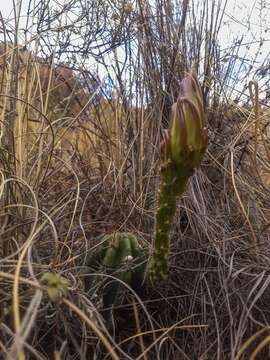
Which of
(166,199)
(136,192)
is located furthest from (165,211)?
(136,192)

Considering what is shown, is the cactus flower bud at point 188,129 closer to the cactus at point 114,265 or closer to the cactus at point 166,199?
the cactus at point 166,199

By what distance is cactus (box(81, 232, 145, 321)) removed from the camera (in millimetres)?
1175

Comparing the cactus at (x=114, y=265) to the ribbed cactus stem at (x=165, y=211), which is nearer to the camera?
the ribbed cactus stem at (x=165, y=211)

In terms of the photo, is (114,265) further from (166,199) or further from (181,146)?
(181,146)

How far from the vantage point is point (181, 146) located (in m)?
0.97

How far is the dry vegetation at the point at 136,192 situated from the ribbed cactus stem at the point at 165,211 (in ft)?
0.26

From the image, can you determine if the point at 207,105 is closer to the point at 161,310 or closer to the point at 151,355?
the point at 161,310

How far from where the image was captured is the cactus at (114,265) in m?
1.17

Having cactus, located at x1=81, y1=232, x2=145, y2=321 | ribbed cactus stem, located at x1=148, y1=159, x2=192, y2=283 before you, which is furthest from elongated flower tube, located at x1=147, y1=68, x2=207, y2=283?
cactus, located at x1=81, y1=232, x2=145, y2=321

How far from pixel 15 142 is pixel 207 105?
2.36 feet

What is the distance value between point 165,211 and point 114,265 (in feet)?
0.69

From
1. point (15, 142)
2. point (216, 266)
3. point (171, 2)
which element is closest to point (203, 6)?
point (171, 2)

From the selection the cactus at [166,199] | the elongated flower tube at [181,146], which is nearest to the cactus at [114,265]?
the cactus at [166,199]

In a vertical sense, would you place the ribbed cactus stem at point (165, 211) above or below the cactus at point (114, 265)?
above
